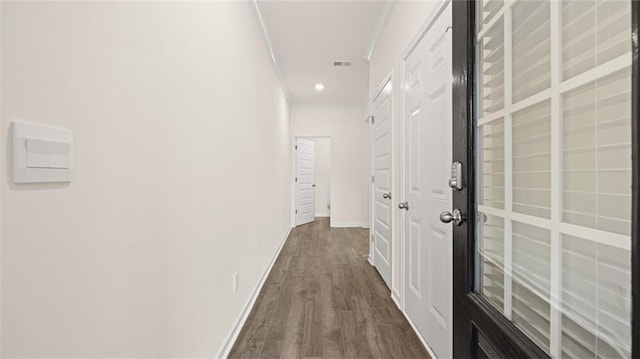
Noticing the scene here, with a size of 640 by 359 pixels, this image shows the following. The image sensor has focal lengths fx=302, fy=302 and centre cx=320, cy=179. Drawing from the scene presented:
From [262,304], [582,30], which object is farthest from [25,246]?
[262,304]

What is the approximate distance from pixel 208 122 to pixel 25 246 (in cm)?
106

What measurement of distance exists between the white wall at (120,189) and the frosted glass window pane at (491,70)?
106 cm

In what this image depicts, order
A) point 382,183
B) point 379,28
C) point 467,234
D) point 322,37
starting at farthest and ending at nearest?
point 322,37 → point 382,183 → point 379,28 → point 467,234

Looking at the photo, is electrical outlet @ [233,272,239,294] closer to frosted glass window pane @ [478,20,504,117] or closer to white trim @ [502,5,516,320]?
white trim @ [502,5,516,320]

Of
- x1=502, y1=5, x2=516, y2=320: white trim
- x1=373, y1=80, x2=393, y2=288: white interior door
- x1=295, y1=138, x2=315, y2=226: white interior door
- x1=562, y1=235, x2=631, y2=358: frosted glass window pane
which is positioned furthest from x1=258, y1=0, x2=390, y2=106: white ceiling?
x1=562, y1=235, x2=631, y2=358: frosted glass window pane

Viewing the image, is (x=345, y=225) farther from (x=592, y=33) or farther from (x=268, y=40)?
(x=592, y=33)

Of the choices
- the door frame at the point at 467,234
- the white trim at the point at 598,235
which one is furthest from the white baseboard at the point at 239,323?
the white trim at the point at 598,235

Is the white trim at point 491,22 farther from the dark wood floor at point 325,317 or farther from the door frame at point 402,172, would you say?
the dark wood floor at point 325,317

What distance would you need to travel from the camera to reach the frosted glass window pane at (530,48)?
0.71 metres

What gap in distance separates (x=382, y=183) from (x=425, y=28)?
1.67 metres

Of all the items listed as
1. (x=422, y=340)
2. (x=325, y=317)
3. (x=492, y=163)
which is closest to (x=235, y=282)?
(x=325, y=317)

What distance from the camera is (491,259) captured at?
906mm

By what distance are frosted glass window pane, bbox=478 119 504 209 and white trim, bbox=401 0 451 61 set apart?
0.99 metres

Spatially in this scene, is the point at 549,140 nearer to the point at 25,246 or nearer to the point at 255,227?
the point at 25,246
